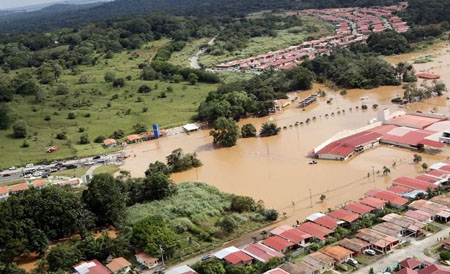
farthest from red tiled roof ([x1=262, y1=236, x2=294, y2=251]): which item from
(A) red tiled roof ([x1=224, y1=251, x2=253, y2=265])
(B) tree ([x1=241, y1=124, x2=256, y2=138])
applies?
(B) tree ([x1=241, y1=124, x2=256, y2=138])

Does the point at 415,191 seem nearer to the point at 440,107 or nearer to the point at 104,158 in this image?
the point at 440,107

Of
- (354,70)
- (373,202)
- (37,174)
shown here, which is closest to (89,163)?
(37,174)

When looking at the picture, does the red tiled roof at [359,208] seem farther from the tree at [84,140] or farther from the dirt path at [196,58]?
the dirt path at [196,58]

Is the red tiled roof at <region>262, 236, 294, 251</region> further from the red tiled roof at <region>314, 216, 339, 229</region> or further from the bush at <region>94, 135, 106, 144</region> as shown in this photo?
the bush at <region>94, 135, 106, 144</region>

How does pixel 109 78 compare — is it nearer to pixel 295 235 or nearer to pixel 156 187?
pixel 156 187

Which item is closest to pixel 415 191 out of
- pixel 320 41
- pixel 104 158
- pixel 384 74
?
pixel 104 158

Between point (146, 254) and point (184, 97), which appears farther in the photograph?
point (184, 97)
